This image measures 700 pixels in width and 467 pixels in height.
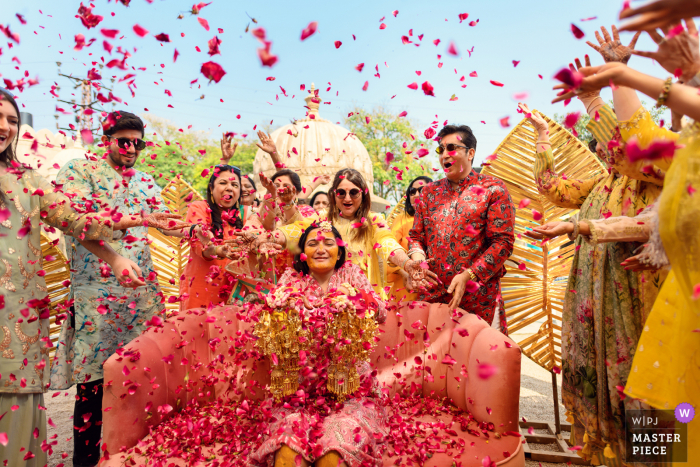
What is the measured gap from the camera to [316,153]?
50.3ft

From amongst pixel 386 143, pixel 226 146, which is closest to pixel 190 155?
pixel 386 143

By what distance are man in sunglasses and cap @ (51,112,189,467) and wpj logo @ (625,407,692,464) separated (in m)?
3.07

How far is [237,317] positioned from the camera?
3.18 m

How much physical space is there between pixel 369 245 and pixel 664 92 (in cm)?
235

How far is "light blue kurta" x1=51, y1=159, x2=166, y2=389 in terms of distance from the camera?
2936 mm

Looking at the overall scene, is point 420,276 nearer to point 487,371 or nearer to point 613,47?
point 487,371

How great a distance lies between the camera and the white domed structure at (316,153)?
14406 millimetres

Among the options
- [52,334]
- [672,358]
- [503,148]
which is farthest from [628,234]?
[52,334]

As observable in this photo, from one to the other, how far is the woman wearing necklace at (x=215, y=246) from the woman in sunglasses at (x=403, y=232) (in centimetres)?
145

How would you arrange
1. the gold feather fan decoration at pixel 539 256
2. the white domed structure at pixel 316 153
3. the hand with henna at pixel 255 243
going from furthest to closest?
the white domed structure at pixel 316 153, the gold feather fan decoration at pixel 539 256, the hand with henna at pixel 255 243

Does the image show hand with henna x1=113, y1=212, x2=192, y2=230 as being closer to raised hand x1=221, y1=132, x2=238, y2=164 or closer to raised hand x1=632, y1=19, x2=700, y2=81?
raised hand x1=221, y1=132, x2=238, y2=164

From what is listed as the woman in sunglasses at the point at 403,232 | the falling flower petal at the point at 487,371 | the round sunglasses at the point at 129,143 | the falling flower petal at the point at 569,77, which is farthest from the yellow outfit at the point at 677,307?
the round sunglasses at the point at 129,143

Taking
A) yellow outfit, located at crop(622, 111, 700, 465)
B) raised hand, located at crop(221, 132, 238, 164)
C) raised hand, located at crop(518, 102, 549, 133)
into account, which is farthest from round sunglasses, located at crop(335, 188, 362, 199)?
yellow outfit, located at crop(622, 111, 700, 465)

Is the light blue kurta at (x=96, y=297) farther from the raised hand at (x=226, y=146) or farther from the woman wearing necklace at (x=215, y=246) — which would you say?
the raised hand at (x=226, y=146)
